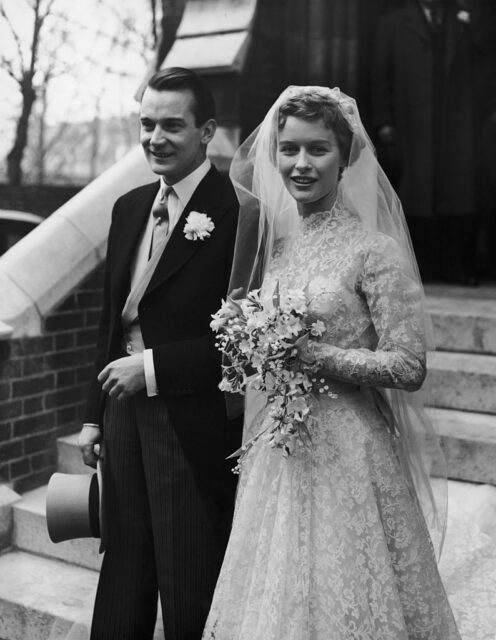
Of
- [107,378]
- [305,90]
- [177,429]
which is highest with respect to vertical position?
[305,90]

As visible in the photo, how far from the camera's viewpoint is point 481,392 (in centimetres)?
432

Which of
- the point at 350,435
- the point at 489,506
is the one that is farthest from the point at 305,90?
the point at 489,506

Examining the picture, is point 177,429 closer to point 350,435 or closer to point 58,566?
point 350,435

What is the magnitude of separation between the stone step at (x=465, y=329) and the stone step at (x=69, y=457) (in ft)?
7.00

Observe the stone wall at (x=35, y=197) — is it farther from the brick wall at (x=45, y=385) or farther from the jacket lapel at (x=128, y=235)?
the jacket lapel at (x=128, y=235)

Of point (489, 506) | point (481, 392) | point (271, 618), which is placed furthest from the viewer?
point (481, 392)

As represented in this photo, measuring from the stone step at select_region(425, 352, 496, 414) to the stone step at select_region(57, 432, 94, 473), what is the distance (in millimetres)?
1949

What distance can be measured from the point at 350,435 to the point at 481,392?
2.12 m

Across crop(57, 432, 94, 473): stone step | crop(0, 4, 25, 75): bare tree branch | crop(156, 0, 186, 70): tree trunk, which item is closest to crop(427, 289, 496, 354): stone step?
crop(57, 432, 94, 473): stone step

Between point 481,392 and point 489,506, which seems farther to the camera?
point 481,392

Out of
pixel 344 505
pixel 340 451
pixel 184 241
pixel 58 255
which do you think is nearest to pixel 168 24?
pixel 58 255

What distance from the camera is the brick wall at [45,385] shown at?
4246 mm

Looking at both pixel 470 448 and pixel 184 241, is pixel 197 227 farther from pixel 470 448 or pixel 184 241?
pixel 470 448

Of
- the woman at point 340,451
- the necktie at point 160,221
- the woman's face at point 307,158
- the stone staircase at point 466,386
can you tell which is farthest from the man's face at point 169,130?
the stone staircase at point 466,386
